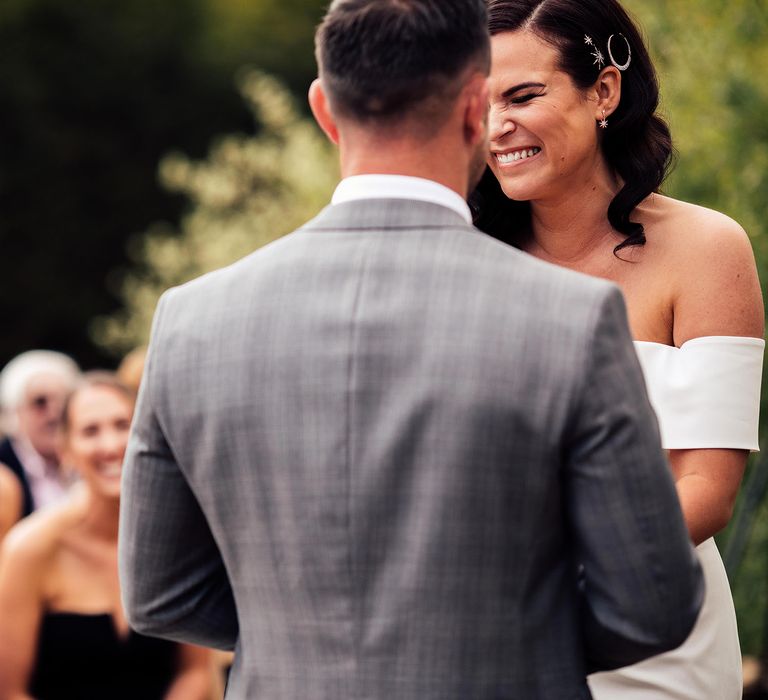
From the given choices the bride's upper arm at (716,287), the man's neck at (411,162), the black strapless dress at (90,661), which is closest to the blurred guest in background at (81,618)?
the black strapless dress at (90,661)

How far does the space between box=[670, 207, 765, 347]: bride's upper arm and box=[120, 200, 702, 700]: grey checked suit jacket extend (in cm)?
83

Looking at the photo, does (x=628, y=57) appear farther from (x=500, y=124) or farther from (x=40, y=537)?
(x=40, y=537)

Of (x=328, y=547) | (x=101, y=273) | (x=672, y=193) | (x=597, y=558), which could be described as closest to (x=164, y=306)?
(x=328, y=547)

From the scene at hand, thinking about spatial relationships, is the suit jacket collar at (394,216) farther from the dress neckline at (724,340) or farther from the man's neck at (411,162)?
the dress neckline at (724,340)

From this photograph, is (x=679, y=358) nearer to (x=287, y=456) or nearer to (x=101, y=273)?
(x=287, y=456)

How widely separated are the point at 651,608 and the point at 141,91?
26074 mm

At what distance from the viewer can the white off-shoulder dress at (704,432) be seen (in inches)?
108

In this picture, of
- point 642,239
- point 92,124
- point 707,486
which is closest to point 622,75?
point 642,239

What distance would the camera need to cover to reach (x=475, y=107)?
2062mm

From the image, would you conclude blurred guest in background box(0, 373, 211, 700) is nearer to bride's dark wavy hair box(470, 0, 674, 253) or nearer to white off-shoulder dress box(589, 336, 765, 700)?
white off-shoulder dress box(589, 336, 765, 700)

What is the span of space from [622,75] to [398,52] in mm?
1171

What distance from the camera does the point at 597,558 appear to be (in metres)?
1.98

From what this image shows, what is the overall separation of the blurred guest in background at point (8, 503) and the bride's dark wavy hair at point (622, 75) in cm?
422

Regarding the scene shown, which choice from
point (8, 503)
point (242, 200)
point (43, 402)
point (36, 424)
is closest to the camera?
point (8, 503)
